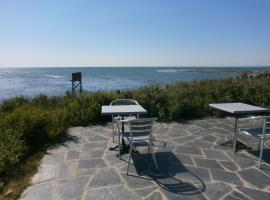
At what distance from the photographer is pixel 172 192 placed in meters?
3.06

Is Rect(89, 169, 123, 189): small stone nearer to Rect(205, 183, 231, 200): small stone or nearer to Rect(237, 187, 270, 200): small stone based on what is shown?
Rect(205, 183, 231, 200): small stone

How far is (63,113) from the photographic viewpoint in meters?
6.39

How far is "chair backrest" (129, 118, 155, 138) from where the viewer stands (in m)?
3.56

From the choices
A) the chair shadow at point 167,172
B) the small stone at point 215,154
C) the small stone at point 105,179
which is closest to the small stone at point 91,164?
the small stone at point 105,179

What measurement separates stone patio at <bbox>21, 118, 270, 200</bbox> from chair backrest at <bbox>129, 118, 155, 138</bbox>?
0.57 meters

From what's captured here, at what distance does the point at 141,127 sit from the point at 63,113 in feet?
11.2

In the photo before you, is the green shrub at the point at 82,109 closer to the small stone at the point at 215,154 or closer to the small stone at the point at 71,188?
the small stone at the point at 71,188

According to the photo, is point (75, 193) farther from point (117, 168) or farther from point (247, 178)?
point (247, 178)

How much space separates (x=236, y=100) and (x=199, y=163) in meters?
5.48

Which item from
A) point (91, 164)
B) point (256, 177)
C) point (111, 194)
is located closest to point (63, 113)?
point (91, 164)

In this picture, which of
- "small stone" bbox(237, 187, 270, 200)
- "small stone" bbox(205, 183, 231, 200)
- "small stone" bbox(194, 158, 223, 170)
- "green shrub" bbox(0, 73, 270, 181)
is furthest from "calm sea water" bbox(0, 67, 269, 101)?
"small stone" bbox(237, 187, 270, 200)

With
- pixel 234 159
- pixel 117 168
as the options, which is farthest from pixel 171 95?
pixel 117 168

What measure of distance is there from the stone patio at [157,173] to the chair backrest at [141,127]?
57cm

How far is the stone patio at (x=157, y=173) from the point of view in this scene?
9.89 feet
